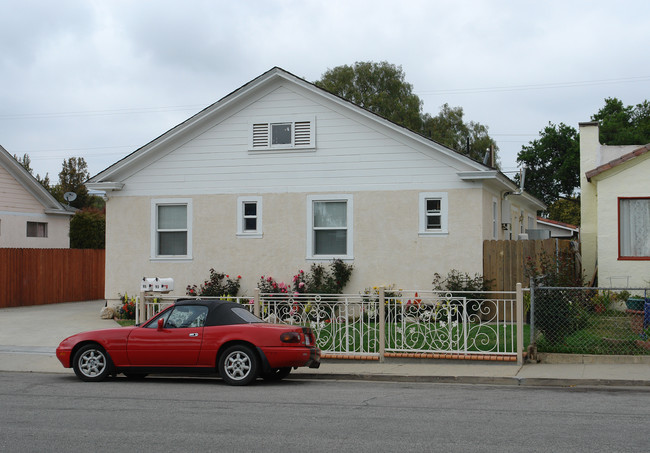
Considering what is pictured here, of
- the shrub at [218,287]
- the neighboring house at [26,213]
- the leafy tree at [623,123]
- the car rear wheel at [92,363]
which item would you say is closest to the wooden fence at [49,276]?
the neighboring house at [26,213]

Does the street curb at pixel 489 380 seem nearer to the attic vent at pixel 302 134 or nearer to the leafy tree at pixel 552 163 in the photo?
the attic vent at pixel 302 134

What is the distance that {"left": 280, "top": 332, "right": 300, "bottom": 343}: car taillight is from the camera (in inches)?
437

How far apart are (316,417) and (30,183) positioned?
82.7ft

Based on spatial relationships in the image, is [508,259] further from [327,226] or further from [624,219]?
[327,226]

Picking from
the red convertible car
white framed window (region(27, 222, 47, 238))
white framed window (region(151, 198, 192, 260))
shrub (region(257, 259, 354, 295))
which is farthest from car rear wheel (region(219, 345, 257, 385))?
white framed window (region(27, 222, 47, 238))

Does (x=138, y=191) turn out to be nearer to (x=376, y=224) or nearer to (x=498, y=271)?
(x=376, y=224)

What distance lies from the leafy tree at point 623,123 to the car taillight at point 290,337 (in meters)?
43.0

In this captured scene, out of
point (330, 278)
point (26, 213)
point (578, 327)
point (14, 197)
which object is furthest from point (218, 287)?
point (26, 213)

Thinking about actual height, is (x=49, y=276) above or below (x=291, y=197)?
below

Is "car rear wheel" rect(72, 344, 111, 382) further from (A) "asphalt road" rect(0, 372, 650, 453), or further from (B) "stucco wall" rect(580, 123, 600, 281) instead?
(B) "stucco wall" rect(580, 123, 600, 281)

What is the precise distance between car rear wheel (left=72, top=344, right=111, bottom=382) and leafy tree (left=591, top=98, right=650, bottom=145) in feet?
145

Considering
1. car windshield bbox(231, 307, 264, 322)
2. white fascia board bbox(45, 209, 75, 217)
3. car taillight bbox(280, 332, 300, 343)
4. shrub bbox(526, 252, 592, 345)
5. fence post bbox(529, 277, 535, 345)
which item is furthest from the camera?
white fascia board bbox(45, 209, 75, 217)

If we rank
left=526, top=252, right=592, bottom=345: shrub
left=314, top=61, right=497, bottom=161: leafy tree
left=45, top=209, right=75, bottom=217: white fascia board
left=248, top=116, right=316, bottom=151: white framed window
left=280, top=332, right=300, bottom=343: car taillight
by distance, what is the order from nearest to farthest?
left=280, top=332, right=300, bottom=343: car taillight < left=526, top=252, right=592, bottom=345: shrub < left=248, top=116, right=316, bottom=151: white framed window < left=45, top=209, right=75, bottom=217: white fascia board < left=314, top=61, right=497, bottom=161: leafy tree

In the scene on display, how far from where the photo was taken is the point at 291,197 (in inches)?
795
